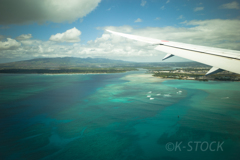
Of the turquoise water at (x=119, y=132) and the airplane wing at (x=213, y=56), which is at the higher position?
the airplane wing at (x=213, y=56)

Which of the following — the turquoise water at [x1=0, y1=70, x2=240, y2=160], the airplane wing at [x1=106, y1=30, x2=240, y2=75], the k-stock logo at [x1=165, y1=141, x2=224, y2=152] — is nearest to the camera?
the airplane wing at [x1=106, y1=30, x2=240, y2=75]

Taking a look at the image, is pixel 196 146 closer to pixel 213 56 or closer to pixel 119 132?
pixel 119 132

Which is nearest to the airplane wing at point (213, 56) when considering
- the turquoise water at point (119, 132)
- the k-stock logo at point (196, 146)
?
the turquoise water at point (119, 132)

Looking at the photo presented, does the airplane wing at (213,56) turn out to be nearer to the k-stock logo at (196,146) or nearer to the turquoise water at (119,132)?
the turquoise water at (119,132)

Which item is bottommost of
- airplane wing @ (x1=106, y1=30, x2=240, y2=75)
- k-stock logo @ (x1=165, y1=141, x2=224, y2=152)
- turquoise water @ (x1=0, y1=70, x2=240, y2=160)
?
k-stock logo @ (x1=165, y1=141, x2=224, y2=152)

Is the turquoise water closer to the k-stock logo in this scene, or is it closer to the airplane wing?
the k-stock logo

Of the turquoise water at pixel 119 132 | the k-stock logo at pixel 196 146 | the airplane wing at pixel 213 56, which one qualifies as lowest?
the k-stock logo at pixel 196 146

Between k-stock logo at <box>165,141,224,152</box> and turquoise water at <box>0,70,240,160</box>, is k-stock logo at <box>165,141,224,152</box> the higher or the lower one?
the lower one

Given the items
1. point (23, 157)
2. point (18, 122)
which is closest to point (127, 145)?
point (23, 157)

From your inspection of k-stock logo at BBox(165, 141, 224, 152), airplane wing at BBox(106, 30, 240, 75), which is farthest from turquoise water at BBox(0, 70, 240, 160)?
airplane wing at BBox(106, 30, 240, 75)
